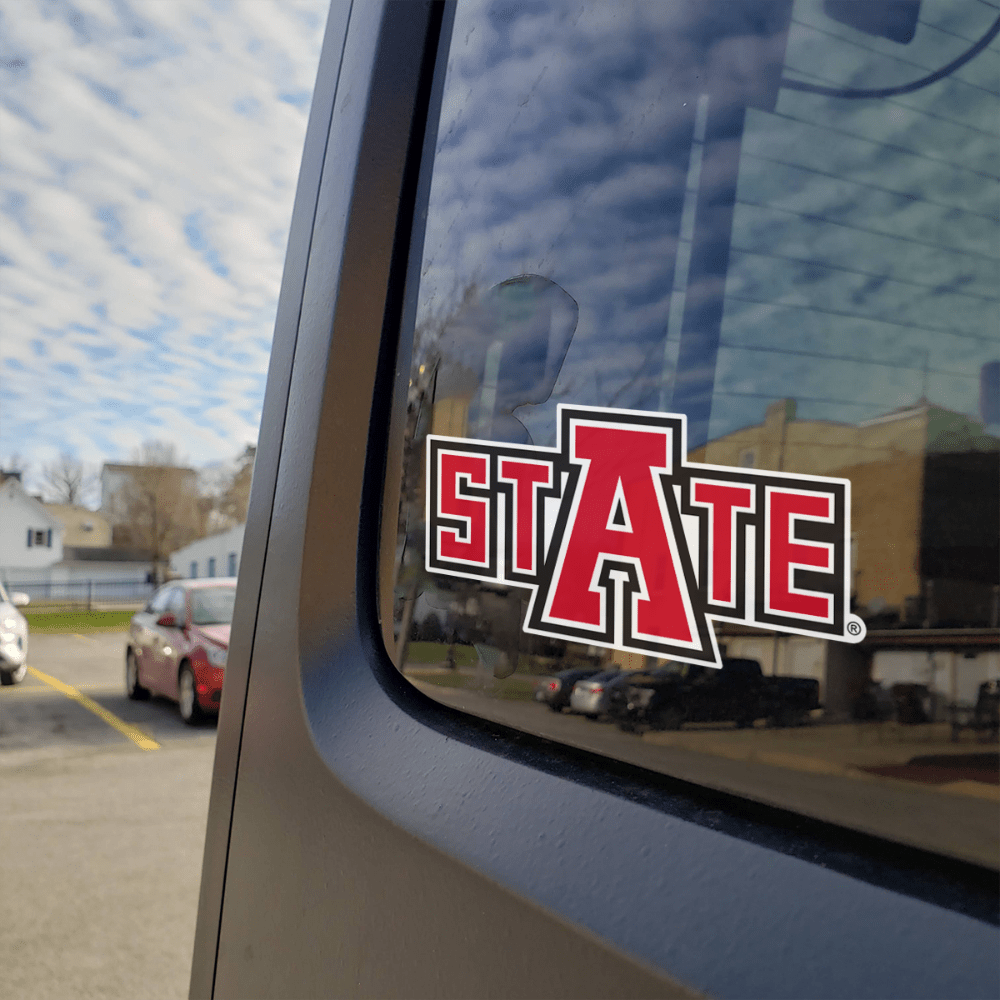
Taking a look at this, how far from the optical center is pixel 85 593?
38844mm

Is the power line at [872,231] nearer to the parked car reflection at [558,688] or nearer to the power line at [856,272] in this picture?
the power line at [856,272]

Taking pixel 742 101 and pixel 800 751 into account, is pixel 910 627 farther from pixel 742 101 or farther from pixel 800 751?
pixel 742 101

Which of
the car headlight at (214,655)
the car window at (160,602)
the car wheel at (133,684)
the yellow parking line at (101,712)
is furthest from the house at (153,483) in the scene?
the car headlight at (214,655)

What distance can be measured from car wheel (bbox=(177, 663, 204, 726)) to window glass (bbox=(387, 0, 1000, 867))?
8141mm

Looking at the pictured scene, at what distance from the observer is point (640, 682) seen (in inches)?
30.1

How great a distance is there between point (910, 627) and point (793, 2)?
480 mm

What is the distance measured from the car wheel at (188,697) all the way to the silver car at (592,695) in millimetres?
8246

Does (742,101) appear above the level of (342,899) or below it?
above

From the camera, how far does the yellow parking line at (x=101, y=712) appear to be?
26.1 feet

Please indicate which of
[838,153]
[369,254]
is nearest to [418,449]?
[369,254]

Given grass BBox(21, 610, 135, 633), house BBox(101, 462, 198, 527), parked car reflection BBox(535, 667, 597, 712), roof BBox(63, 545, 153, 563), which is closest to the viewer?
parked car reflection BBox(535, 667, 597, 712)

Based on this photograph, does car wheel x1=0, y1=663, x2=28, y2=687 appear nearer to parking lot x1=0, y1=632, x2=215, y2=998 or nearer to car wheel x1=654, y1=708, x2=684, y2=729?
parking lot x1=0, y1=632, x2=215, y2=998

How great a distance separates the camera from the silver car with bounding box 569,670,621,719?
2.59 ft

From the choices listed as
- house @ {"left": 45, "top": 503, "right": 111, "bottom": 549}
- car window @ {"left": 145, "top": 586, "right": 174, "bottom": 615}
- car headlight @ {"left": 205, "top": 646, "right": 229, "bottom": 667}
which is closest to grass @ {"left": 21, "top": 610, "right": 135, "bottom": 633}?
car window @ {"left": 145, "top": 586, "right": 174, "bottom": 615}
